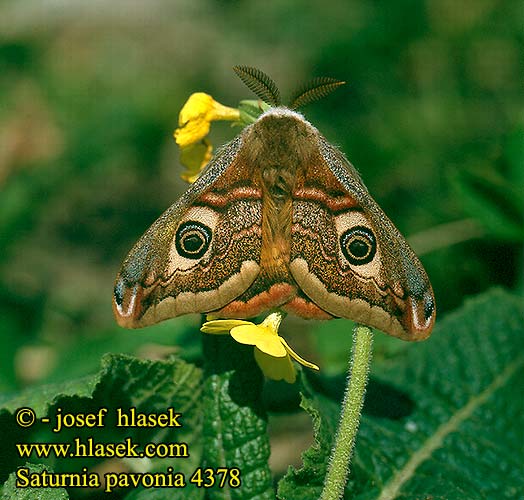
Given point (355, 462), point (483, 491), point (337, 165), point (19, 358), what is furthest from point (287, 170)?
point (19, 358)

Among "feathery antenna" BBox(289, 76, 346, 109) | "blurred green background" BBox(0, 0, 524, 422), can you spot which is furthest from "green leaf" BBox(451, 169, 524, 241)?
"feathery antenna" BBox(289, 76, 346, 109)

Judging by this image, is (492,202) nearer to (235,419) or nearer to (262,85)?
(262,85)

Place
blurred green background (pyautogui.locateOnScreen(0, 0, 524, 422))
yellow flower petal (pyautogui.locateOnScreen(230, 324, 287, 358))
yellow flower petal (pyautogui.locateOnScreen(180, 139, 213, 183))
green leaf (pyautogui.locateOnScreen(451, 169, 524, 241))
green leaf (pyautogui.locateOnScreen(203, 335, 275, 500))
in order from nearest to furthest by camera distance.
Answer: yellow flower petal (pyautogui.locateOnScreen(230, 324, 287, 358)) → green leaf (pyautogui.locateOnScreen(203, 335, 275, 500)) → yellow flower petal (pyautogui.locateOnScreen(180, 139, 213, 183)) → green leaf (pyautogui.locateOnScreen(451, 169, 524, 241)) → blurred green background (pyautogui.locateOnScreen(0, 0, 524, 422))

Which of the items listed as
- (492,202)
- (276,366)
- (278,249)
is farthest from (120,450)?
(492,202)

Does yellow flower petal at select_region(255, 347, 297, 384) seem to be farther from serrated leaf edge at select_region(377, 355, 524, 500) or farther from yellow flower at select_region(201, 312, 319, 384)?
serrated leaf edge at select_region(377, 355, 524, 500)

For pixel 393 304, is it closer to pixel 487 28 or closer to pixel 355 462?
pixel 355 462

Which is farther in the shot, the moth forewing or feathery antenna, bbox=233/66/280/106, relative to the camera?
feathery antenna, bbox=233/66/280/106
